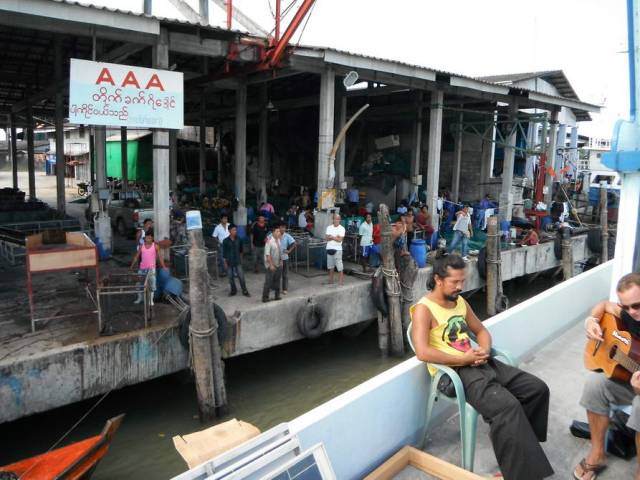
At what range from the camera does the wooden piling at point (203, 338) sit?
7082 millimetres

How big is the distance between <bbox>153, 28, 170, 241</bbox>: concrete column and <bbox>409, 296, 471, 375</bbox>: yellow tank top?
8.25m

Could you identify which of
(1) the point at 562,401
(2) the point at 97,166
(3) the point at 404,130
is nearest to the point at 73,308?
(2) the point at 97,166

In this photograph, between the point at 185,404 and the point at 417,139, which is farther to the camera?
the point at 417,139

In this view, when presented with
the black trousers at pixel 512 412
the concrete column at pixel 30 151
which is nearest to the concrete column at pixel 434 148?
the black trousers at pixel 512 412

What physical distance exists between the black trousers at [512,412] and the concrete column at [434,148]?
→ 1281cm

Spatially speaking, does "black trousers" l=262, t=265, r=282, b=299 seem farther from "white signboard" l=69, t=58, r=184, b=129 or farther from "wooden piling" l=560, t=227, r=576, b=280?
"wooden piling" l=560, t=227, r=576, b=280

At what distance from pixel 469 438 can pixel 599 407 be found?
909mm

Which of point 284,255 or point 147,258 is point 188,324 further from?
point 284,255

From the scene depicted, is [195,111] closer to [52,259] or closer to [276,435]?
[52,259]

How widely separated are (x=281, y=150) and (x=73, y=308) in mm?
18572

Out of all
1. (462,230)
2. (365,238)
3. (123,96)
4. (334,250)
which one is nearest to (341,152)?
(462,230)

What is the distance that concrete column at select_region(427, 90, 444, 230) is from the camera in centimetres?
1623

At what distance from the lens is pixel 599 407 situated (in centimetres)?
346

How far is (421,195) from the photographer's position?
21406mm
